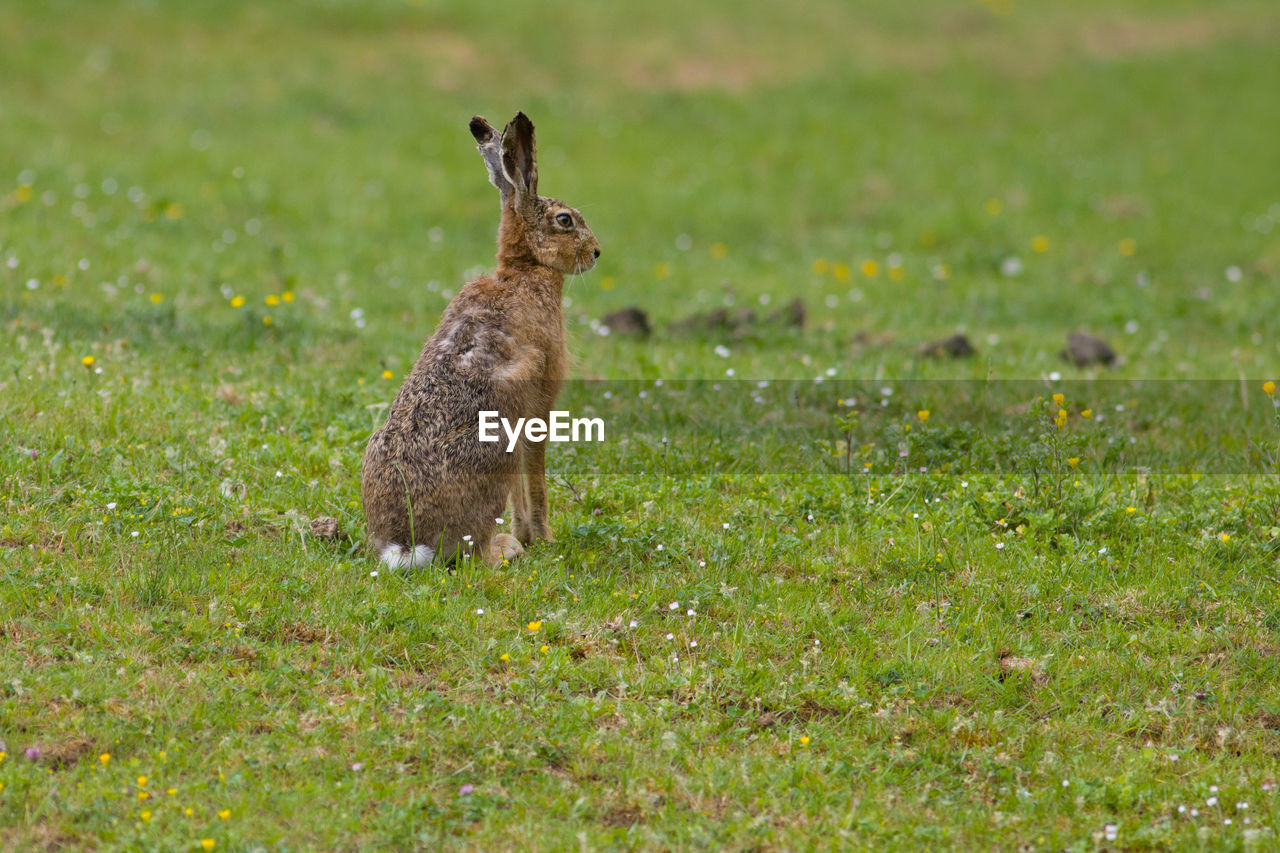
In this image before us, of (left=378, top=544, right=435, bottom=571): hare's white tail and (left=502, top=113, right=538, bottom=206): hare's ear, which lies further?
(left=502, top=113, right=538, bottom=206): hare's ear

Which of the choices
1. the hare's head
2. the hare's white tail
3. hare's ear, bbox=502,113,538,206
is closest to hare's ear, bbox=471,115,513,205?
the hare's head

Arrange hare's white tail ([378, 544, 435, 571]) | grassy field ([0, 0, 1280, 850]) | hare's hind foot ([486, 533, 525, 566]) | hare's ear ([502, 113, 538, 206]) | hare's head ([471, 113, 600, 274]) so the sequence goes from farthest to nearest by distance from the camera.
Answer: hare's head ([471, 113, 600, 274]), hare's ear ([502, 113, 538, 206]), hare's hind foot ([486, 533, 525, 566]), hare's white tail ([378, 544, 435, 571]), grassy field ([0, 0, 1280, 850])

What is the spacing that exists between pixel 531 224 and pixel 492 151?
0.48m

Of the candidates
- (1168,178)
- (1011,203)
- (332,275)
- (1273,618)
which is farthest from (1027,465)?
(1168,178)

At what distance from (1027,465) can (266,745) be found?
4.65 m

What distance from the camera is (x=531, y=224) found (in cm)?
775

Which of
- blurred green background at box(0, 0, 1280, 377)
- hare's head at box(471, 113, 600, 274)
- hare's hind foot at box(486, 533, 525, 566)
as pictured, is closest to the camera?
hare's hind foot at box(486, 533, 525, 566)

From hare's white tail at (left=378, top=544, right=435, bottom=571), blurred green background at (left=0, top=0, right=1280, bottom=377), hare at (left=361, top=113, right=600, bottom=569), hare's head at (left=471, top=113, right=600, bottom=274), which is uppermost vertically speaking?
blurred green background at (left=0, top=0, right=1280, bottom=377)

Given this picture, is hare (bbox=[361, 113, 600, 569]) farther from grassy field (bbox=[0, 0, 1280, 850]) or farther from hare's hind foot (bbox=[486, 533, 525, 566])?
grassy field (bbox=[0, 0, 1280, 850])

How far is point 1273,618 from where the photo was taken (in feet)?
22.0

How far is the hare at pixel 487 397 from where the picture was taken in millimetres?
6711

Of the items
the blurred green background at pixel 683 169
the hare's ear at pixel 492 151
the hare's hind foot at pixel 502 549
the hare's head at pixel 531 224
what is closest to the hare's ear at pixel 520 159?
the hare's head at pixel 531 224

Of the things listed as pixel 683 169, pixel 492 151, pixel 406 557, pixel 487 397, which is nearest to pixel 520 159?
pixel 492 151

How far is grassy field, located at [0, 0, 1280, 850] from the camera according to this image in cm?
531
